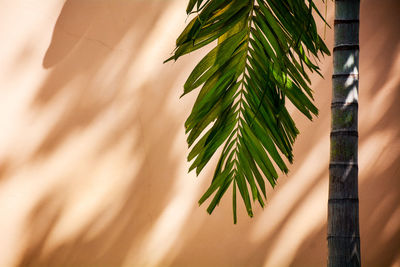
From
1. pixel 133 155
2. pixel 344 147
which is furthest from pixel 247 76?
pixel 133 155

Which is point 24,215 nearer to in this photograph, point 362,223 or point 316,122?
point 316,122

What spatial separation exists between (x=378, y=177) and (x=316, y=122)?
16.3 inches

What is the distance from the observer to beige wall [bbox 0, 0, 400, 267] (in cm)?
212

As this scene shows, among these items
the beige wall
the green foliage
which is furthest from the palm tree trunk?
the beige wall

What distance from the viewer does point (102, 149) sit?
2189 millimetres

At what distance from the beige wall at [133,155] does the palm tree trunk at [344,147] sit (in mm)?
1062

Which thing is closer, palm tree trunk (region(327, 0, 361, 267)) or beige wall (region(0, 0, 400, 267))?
palm tree trunk (region(327, 0, 361, 267))

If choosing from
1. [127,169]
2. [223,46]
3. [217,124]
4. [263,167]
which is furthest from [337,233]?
[127,169]

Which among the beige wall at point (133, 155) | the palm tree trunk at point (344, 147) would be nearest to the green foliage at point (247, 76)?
the palm tree trunk at point (344, 147)

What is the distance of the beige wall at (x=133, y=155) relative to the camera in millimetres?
2117

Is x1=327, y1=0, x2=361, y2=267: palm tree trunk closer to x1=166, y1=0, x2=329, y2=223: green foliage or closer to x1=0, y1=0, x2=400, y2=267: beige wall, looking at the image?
x1=166, y1=0, x2=329, y2=223: green foliage

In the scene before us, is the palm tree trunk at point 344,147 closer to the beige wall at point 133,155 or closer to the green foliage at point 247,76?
the green foliage at point 247,76

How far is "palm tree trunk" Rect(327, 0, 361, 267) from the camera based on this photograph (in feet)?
3.98

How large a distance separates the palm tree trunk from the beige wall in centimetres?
106
